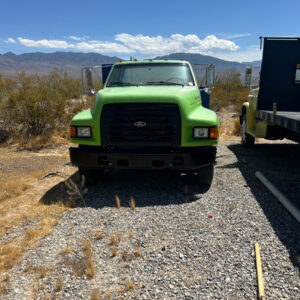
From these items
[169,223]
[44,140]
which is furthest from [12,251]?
[44,140]

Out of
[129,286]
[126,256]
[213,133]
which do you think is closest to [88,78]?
[213,133]

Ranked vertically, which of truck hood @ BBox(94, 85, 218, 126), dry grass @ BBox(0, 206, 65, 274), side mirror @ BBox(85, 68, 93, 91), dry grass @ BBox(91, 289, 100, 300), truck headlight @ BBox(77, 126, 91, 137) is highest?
side mirror @ BBox(85, 68, 93, 91)

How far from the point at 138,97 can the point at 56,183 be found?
8.65 feet

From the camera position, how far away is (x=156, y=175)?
596cm

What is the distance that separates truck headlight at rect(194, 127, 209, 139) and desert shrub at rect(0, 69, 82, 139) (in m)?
7.82

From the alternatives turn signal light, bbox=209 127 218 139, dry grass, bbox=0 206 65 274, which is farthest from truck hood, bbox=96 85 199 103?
dry grass, bbox=0 206 65 274

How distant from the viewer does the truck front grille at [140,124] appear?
4586 mm

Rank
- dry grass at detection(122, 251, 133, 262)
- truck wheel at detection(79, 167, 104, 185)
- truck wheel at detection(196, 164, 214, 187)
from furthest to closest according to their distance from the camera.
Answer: truck wheel at detection(79, 167, 104, 185) < truck wheel at detection(196, 164, 214, 187) < dry grass at detection(122, 251, 133, 262)

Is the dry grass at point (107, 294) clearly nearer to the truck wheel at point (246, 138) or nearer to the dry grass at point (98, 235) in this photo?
the dry grass at point (98, 235)

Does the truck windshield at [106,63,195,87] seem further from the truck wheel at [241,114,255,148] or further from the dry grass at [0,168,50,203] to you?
the truck wheel at [241,114,255,148]

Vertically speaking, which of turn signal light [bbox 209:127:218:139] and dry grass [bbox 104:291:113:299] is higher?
turn signal light [bbox 209:127:218:139]

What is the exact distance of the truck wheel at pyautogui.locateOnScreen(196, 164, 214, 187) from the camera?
4988mm

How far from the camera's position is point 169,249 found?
329 centimetres

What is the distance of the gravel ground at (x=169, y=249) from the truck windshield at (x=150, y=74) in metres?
2.15
